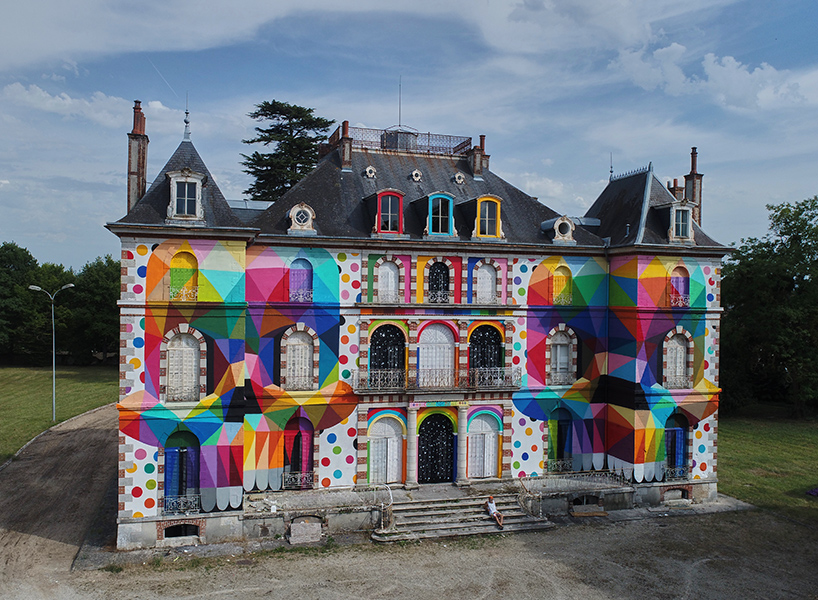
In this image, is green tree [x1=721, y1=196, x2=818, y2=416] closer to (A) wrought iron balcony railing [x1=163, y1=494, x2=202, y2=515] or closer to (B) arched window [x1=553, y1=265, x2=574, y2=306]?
(B) arched window [x1=553, y1=265, x2=574, y2=306]

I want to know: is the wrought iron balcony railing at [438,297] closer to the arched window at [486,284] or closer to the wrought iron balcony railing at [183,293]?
the arched window at [486,284]

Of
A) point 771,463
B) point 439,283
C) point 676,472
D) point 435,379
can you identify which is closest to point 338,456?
point 435,379

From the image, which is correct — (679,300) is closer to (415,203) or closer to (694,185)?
(694,185)

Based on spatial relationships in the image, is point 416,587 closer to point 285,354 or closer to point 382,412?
point 382,412

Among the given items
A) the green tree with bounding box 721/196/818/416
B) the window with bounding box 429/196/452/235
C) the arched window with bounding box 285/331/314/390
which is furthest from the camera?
the green tree with bounding box 721/196/818/416

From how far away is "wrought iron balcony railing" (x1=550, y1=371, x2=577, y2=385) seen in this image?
3141cm

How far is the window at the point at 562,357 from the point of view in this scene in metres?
31.4

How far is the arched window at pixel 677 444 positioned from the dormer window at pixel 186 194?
22.0 m

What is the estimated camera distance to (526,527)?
27.2 m

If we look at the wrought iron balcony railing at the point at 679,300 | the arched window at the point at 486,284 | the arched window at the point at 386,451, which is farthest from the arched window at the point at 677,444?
the arched window at the point at 386,451

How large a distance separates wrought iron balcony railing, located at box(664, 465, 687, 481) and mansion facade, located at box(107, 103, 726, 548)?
0.12 meters

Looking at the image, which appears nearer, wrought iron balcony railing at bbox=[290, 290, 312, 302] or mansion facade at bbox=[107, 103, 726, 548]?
mansion facade at bbox=[107, 103, 726, 548]

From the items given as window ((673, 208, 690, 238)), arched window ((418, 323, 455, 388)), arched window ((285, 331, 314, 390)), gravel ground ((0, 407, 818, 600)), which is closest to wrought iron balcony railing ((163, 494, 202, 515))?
gravel ground ((0, 407, 818, 600))

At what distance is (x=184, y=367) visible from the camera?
26.0m
